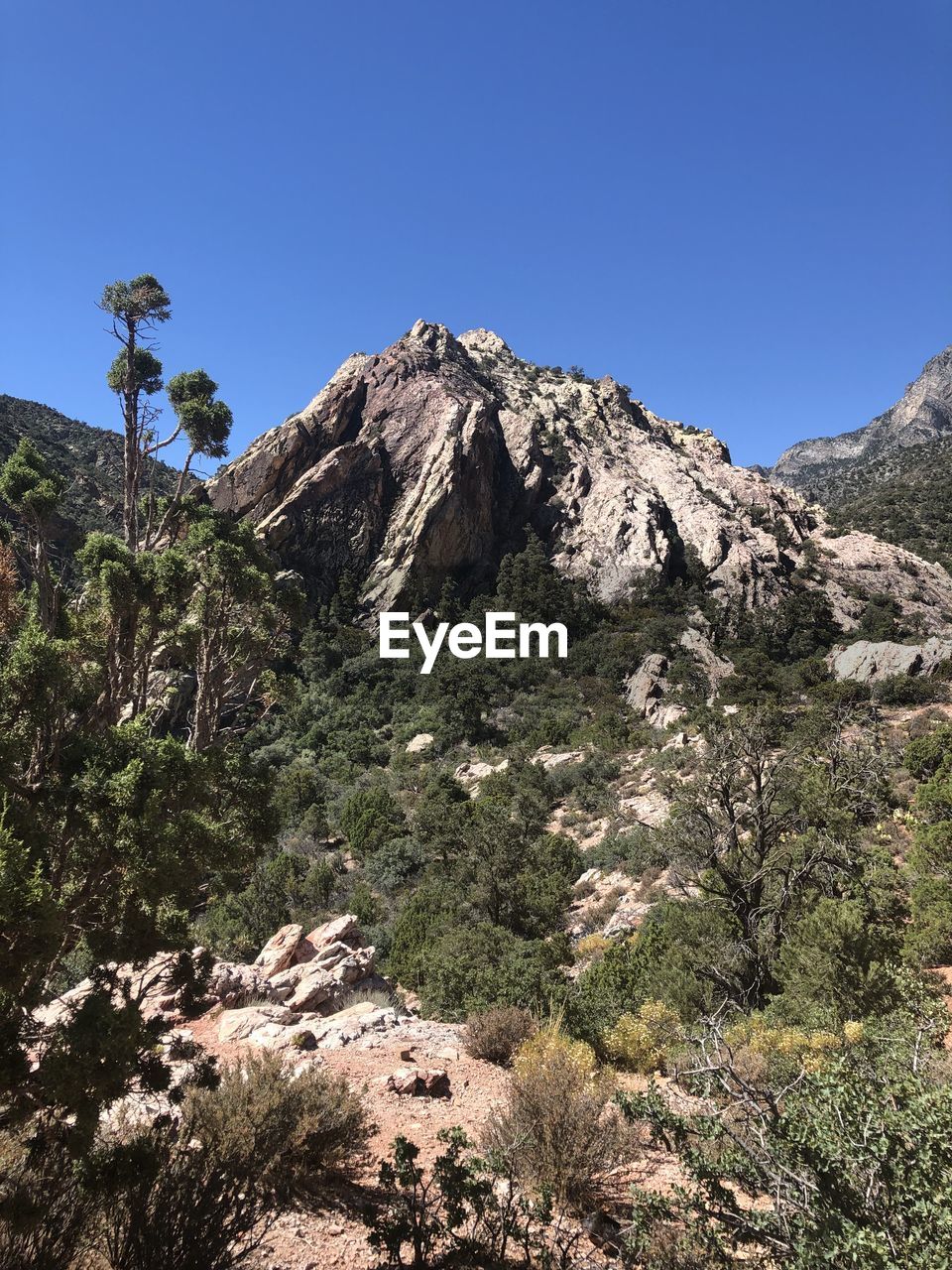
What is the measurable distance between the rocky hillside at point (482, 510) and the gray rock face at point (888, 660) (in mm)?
13593

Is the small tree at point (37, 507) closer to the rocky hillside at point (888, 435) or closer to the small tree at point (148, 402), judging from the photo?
the small tree at point (148, 402)

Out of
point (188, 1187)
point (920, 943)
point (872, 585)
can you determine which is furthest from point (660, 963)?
point (872, 585)

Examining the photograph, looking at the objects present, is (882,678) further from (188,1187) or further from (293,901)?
(188,1187)

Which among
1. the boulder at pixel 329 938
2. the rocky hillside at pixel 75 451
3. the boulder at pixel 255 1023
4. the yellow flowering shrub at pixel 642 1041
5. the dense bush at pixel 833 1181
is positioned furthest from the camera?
the rocky hillside at pixel 75 451

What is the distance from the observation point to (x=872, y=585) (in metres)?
48.9

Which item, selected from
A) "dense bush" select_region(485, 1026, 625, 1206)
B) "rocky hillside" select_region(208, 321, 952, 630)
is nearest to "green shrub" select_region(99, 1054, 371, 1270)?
"dense bush" select_region(485, 1026, 625, 1206)

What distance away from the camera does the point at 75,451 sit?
1831 inches

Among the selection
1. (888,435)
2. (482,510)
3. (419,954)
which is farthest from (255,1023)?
(888,435)

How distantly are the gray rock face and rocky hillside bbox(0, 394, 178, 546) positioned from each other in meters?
37.5

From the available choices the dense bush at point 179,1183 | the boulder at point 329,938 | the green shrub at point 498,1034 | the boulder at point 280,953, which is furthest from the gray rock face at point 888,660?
the dense bush at point 179,1183

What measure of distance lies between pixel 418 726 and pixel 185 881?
31.9 m

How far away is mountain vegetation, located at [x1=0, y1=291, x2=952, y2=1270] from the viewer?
331 cm

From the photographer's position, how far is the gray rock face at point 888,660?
29938 mm

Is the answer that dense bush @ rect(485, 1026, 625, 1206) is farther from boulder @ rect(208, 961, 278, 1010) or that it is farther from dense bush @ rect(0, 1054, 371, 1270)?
boulder @ rect(208, 961, 278, 1010)
